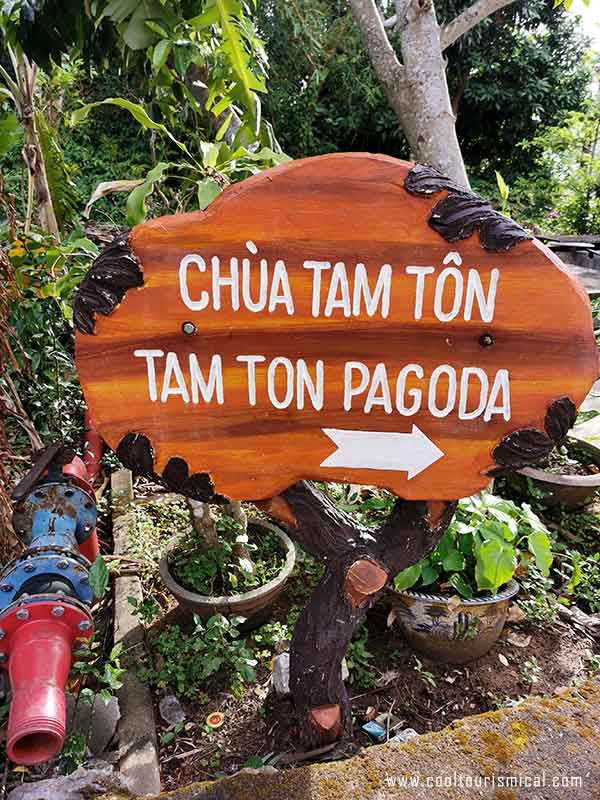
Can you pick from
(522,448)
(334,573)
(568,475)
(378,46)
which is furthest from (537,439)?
(568,475)

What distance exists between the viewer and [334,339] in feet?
3.75

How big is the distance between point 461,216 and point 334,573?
820 millimetres

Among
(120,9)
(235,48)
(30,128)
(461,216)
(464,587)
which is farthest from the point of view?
(30,128)

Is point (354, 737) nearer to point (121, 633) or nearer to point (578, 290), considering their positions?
point (121, 633)

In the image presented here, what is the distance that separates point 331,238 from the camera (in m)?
1.09

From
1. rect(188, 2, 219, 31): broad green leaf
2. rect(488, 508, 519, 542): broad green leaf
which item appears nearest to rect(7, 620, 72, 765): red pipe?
rect(488, 508, 519, 542): broad green leaf

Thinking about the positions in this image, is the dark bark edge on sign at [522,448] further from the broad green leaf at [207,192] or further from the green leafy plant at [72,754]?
the green leafy plant at [72,754]

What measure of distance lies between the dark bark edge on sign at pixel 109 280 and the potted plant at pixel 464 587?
45.3 inches

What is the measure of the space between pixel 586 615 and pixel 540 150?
9274 mm

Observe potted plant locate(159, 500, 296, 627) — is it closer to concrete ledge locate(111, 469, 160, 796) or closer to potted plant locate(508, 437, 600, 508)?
concrete ledge locate(111, 469, 160, 796)

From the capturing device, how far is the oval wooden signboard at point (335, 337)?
1.09 metres

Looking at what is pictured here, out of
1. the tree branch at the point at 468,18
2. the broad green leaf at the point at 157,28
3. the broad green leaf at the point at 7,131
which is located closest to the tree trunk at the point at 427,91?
the tree branch at the point at 468,18

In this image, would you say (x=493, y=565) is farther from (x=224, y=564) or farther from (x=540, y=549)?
(x=224, y=564)

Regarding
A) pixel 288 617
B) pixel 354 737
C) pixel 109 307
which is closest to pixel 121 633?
pixel 288 617
